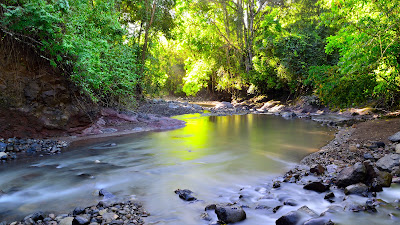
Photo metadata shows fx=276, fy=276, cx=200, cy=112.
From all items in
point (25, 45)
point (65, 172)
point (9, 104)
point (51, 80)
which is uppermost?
point (25, 45)

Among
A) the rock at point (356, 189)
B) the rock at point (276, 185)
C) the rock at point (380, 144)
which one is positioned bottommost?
the rock at point (276, 185)

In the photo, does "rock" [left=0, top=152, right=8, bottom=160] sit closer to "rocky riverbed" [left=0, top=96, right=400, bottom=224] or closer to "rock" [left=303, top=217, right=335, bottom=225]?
"rocky riverbed" [left=0, top=96, right=400, bottom=224]

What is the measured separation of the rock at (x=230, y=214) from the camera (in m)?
3.78

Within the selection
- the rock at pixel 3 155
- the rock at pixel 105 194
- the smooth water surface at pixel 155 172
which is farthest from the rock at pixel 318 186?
the rock at pixel 3 155

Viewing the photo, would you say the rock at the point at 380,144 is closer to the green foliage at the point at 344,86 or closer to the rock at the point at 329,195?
the green foliage at the point at 344,86

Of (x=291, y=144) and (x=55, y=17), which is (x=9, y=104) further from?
(x=291, y=144)

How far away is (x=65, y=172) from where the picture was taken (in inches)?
244

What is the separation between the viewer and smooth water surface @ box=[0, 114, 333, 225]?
445cm

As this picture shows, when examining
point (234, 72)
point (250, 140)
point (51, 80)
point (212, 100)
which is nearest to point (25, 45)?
point (51, 80)

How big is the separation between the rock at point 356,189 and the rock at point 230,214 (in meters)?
1.89

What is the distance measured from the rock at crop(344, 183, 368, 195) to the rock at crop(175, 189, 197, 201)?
2.53 metres

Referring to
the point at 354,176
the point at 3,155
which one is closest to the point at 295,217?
the point at 354,176

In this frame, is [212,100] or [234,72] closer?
[234,72]

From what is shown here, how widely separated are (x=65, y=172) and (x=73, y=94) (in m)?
4.91
